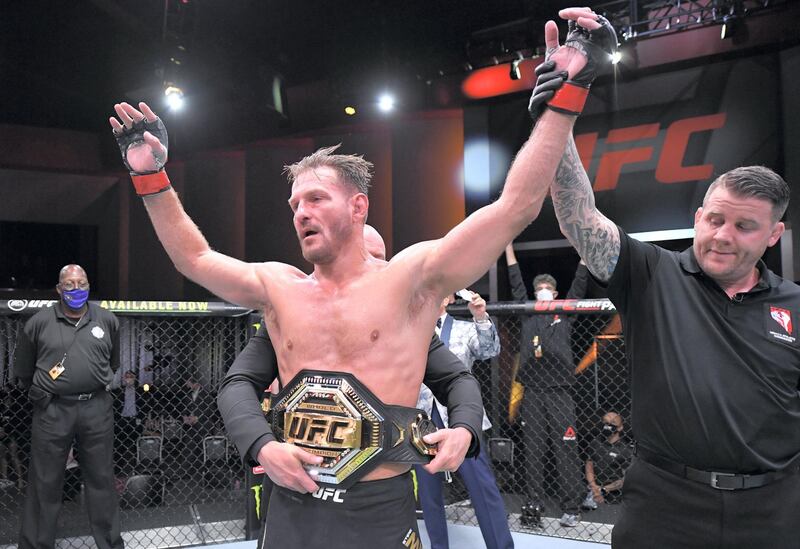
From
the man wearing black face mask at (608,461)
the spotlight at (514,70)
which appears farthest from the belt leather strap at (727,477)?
the spotlight at (514,70)

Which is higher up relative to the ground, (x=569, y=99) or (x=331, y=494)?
(x=569, y=99)

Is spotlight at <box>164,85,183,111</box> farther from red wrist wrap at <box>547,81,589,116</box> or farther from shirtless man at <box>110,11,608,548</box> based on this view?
red wrist wrap at <box>547,81,589,116</box>

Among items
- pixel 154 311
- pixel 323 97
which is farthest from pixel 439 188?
pixel 154 311

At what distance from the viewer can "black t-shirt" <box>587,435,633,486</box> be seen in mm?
4883

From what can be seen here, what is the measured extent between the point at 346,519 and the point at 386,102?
5.99m

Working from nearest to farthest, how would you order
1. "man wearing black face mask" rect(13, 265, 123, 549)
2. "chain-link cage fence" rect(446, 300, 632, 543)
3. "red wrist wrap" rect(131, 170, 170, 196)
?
"red wrist wrap" rect(131, 170, 170, 196) → "man wearing black face mask" rect(13, 265, 123, 549) → "chain-link cage fence" rect(446, 300, 632, 543)

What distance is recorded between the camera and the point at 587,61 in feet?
4.76

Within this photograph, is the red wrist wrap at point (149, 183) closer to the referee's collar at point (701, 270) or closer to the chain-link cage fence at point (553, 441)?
the referee's collar at point (701, 270)

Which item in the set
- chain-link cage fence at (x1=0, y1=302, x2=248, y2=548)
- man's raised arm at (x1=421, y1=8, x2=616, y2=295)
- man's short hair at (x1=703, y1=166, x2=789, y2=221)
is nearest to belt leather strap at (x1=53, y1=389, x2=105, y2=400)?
chain-link cage fence at (x1=0, y1=302, x2=248, y2=548)

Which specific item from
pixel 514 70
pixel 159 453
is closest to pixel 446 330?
pixel 159 453

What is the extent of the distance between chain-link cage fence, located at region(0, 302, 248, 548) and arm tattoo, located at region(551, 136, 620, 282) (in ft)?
9.55

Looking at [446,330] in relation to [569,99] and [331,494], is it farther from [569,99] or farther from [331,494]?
[569,99]

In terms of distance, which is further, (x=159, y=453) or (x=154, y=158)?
(x=159, y=453)

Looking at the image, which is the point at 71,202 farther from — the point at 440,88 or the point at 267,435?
the point at 267,435
